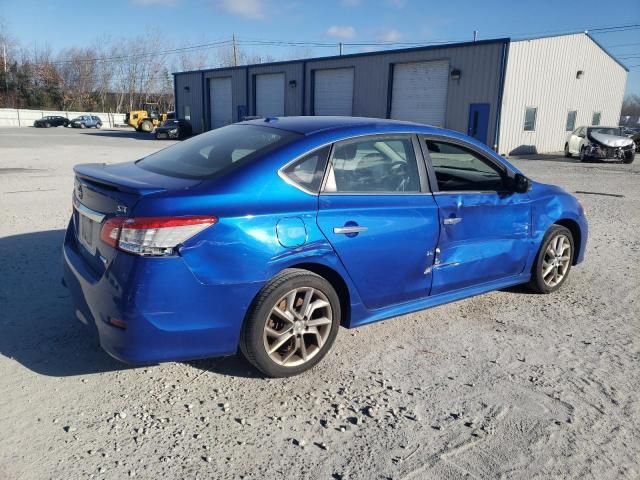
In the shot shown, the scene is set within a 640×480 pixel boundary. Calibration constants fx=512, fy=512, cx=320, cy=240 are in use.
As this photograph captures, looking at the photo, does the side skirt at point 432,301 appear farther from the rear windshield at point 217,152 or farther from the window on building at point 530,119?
the window on building at point 530,119

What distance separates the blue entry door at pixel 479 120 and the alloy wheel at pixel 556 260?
20692 mm

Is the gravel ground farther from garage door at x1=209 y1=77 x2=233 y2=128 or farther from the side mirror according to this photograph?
garage door at x1=209 y1=77 x2=233 y2=128

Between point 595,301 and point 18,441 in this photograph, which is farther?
point 595,301

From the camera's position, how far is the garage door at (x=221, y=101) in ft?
130

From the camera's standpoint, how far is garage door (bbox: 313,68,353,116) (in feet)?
98.6

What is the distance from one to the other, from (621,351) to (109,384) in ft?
11.8

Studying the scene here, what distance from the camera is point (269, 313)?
10.1 feet

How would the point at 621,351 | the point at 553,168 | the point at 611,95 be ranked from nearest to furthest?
the point at 621,351, the point at 553,168, the point at 611,95

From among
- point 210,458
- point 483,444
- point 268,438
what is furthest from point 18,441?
point 483,444

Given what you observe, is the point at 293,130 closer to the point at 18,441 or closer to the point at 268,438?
the point at 268,438

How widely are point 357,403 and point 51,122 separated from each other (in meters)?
62.0

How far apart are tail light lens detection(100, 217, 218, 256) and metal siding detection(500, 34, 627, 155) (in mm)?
23822

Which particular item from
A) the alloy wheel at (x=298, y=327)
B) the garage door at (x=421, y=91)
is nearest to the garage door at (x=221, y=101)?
the garage door at (x=421, y=91)

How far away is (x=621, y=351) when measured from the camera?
3.81 meters
